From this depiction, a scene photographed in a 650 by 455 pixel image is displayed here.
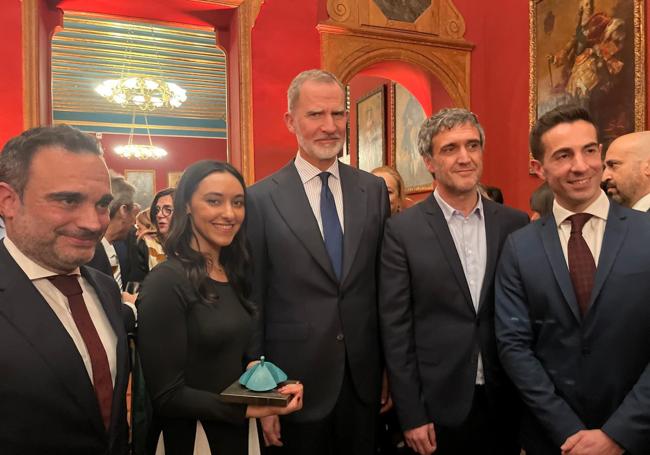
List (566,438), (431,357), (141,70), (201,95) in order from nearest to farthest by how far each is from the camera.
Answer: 1. (566,438)
2. (431,357)
3. (141,70)
4. (201,95)

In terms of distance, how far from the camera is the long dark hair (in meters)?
1.73

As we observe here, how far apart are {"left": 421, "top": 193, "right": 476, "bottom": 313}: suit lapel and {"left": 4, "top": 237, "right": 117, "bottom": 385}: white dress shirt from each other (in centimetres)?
127

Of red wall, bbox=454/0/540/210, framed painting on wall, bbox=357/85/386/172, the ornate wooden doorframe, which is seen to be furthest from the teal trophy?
framed painting on wall, bbox=357/85/386/172

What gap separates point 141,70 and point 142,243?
6886mm

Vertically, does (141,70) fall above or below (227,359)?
above

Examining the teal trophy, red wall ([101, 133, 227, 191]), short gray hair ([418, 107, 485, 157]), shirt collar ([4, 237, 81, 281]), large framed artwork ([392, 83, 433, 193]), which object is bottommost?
the teal trophy

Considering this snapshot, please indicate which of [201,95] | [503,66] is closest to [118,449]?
[503,66]

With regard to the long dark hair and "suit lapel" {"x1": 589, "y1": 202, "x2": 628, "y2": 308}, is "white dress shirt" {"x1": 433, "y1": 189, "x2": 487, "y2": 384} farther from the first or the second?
the long dark hair

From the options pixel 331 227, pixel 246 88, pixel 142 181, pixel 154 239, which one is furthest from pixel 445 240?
pixel 142 181

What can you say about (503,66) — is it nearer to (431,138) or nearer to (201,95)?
(431,138)

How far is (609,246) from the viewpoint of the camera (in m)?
1.79

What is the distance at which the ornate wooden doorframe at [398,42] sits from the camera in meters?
5.44

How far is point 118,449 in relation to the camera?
1.37 meters

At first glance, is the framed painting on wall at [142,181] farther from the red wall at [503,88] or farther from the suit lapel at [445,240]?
the suit lapel at [445,240]
